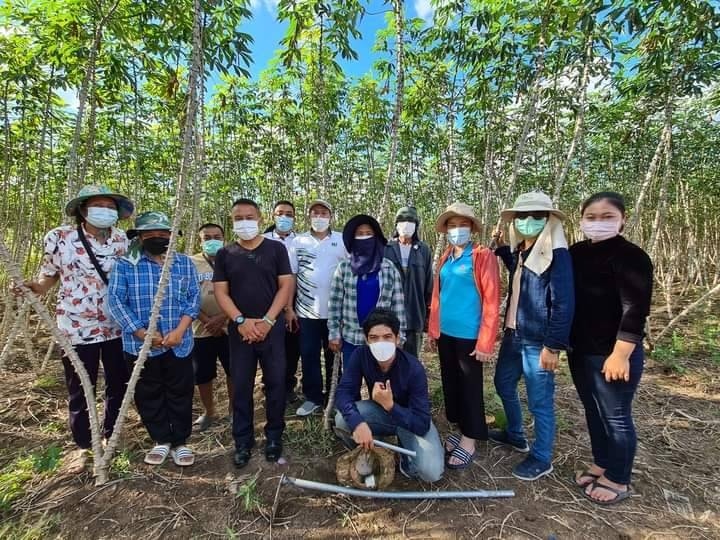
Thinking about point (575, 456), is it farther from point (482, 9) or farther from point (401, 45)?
point (482, 9)

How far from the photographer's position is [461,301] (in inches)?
86.5

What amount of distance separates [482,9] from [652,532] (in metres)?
4.24

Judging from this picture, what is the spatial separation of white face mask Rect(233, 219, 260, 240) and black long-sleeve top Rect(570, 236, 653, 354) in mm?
1995

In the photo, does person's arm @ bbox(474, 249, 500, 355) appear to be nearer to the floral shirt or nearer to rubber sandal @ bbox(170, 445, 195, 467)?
rubber sandal @ bbox(170, 445, 195, 467)

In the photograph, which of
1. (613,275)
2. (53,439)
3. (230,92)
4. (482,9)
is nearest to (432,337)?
(613,275)

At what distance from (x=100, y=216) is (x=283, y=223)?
1292 mm

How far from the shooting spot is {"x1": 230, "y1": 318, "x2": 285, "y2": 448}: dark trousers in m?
2.20

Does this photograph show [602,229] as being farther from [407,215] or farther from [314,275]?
[314,275]

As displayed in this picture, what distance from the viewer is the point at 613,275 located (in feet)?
5.78

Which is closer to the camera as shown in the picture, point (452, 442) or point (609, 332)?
point (609, 332)

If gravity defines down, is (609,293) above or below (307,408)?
above

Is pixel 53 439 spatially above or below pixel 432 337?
below

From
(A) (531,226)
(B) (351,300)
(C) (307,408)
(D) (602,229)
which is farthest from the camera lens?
(C) (307,408)

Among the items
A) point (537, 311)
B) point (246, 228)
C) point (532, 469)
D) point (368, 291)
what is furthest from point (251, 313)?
point (532, 469)
